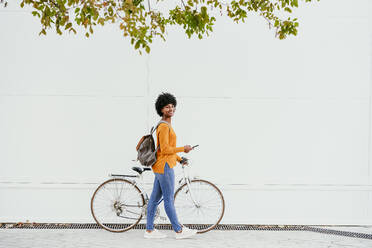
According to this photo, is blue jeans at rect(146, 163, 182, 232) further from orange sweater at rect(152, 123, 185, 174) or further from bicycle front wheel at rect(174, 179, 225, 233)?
bicycle front wheel at rect(174, 179, 225, 233)

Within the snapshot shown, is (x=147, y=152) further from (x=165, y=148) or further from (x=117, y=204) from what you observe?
(x=117, y=204)

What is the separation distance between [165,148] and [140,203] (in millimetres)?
1465

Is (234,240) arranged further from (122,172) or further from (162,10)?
(162,10)

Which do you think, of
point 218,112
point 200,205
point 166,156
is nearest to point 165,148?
point 166,156

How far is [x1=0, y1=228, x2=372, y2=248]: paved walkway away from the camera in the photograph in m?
4.80

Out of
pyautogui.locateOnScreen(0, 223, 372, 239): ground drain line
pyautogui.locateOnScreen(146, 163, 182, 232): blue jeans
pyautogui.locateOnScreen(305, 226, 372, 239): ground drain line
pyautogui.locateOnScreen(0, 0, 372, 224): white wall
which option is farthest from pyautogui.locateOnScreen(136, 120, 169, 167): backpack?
pyautogui.locateOnScreen(305, 226, 372, 239): ground drain line

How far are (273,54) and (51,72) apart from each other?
3540mm

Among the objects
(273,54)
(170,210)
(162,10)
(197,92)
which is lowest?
(170,210)

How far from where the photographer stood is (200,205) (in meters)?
5.62

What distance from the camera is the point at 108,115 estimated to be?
233 inches

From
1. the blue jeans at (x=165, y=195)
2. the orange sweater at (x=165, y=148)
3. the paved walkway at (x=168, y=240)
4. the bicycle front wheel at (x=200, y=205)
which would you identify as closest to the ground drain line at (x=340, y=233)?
the paved walkway at (x=168, y=240)

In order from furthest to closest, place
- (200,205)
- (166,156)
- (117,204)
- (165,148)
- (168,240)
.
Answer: (200,205)
(117,204)
(168,240)
(166,156)
(165,148)

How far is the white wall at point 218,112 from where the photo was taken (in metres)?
5.89

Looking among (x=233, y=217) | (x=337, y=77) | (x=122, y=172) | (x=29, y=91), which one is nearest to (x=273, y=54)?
(x=337, y=77)
